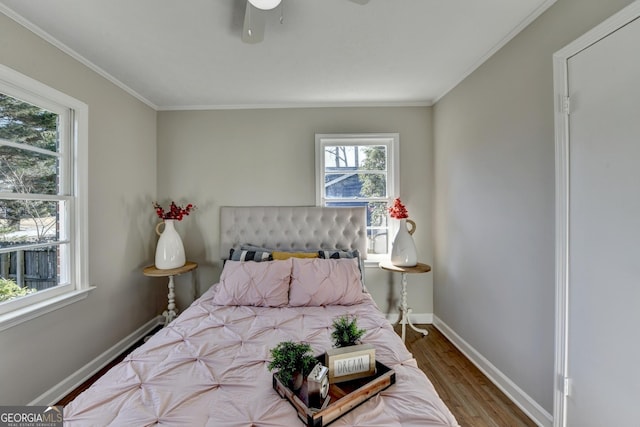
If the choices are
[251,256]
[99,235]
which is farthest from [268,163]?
[99,235]

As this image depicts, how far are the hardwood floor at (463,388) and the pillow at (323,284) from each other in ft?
2.84

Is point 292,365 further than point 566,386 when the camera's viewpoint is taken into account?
No

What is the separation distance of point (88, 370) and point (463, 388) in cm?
295

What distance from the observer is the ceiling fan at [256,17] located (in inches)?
51.4

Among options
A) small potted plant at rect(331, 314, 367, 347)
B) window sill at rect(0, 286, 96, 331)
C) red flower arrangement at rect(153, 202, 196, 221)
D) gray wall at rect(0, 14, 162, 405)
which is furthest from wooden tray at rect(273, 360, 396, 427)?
red flower arrangement at rect(153, 202, 196, 221)

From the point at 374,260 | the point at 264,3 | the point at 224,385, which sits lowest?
the point at 224,385

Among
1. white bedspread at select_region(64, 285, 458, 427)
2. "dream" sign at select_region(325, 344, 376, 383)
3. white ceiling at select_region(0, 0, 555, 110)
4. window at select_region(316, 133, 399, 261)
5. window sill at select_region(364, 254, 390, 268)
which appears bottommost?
white bedspread at select_region(64, 285, 458, 427)

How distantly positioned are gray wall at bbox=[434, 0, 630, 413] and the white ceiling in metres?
0.24

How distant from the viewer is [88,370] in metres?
2.18

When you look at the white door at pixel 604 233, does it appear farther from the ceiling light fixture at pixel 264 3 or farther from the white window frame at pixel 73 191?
the white window frame at pixel 73 191

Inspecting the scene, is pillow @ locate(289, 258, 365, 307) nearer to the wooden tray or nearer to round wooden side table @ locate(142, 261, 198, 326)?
the wooden tray

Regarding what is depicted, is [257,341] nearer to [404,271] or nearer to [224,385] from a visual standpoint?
[224,385]

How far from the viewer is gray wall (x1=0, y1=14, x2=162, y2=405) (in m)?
1.70

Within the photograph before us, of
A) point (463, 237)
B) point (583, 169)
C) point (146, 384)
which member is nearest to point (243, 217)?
point (146, 384)
